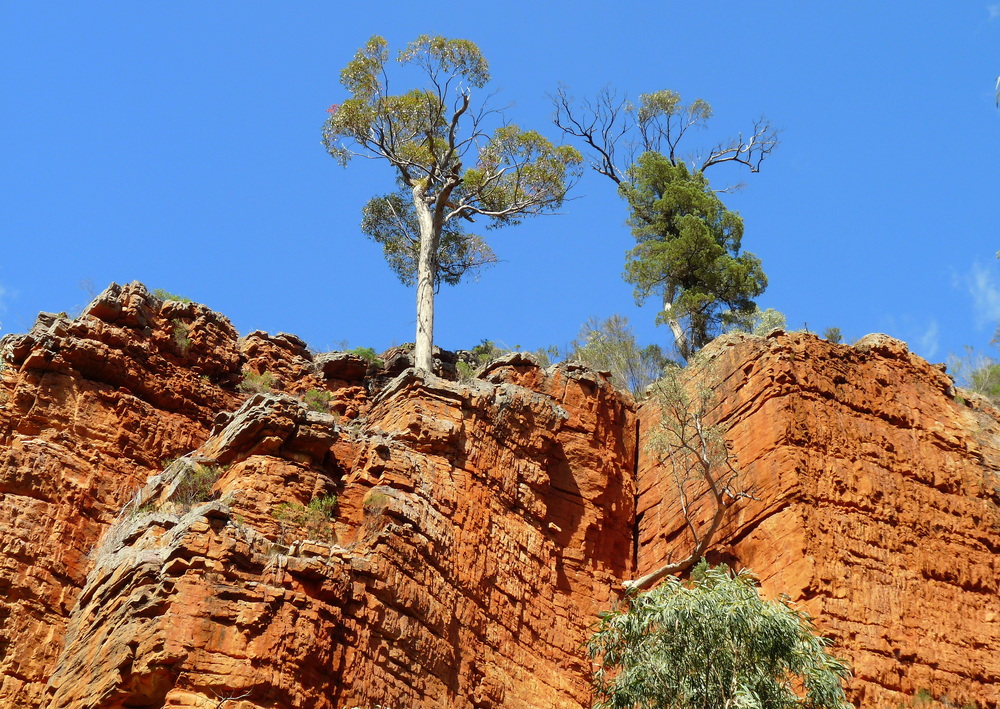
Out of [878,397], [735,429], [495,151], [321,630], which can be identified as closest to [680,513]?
[735,429]

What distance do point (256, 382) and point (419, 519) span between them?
24.3ft

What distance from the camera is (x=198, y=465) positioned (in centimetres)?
1883

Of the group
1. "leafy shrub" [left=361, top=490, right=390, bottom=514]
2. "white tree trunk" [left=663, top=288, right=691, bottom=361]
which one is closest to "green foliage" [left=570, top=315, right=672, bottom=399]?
"white tree trunk" [left=663, top=288, right=691, bottom=361]

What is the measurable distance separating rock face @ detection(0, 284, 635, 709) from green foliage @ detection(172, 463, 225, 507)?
0.16ft

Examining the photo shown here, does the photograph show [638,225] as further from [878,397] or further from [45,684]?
[45,684]

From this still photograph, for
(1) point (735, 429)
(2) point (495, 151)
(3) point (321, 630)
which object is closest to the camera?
(3) point (321, 630)

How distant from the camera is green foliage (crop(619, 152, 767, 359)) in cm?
3250

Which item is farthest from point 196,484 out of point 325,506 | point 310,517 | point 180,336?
point 180,336

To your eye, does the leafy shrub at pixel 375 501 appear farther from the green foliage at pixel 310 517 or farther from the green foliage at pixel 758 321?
the green foliage at pixel 758 321

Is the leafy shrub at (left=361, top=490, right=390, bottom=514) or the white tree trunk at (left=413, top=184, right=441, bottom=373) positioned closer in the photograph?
the leafy shrub at (left=361, top=490, right=390, bottom=514)

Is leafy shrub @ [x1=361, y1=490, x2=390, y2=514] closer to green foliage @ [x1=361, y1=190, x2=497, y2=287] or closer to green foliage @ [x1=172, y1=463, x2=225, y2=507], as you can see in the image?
green foliage @ [x1=172, y1=463, x2=225, y2=507]

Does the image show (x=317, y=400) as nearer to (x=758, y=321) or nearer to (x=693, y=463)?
(x=693, y=463)

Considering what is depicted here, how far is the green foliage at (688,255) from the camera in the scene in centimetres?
3250

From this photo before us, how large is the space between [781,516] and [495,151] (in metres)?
15.4
